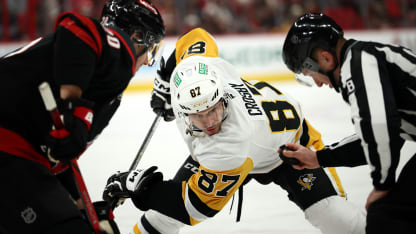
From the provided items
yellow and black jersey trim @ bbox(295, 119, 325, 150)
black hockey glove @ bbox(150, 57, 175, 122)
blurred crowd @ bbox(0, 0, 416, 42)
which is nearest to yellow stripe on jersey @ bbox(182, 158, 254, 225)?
yellow and black jersey trim @ bbox(295, 119, 325, 150)

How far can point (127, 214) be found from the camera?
3246 mm

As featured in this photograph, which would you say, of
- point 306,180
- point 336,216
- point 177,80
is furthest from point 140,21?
point 336,216

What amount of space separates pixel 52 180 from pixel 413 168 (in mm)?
1354

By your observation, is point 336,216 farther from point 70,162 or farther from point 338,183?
point 70,162

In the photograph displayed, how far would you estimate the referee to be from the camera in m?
1.71

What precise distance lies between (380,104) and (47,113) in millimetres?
1192

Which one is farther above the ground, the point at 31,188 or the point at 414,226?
the point at 31,188

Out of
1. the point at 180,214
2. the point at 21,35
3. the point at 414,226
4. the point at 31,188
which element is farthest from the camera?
the point at 21,35

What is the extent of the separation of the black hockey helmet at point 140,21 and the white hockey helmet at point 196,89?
0.22m

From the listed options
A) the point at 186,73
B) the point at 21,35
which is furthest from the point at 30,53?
the point at 21,35

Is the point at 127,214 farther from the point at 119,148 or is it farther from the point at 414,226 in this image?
the point at 414,226

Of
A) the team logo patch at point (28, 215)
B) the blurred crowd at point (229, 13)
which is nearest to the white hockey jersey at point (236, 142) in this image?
the team logo patch at point (28, 215)

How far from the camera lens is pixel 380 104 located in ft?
5.60

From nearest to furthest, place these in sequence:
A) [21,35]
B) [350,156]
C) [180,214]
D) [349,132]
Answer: [350,156], [180,214], [349,132], [21,35]
